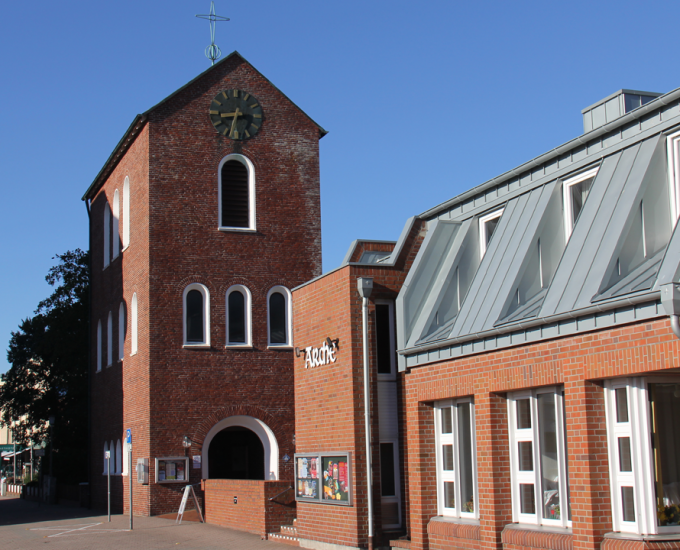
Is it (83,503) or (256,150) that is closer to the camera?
(256,150)

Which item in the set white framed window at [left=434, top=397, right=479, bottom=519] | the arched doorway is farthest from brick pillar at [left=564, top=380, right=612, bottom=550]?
the arched doorway

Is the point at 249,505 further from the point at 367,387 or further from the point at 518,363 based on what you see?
the point at 518,363

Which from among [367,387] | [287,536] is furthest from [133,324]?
[367,387]

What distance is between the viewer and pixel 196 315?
28031 mm

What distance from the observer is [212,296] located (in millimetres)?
28109

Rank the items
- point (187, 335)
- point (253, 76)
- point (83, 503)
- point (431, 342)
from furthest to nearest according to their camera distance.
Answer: point (83, 503), point (253, 76), point (187, 335), point (431, 342)

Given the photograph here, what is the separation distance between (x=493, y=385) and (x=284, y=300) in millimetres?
16069

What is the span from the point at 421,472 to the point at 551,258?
4.51 m

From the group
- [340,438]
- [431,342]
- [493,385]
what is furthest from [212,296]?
[493,385]

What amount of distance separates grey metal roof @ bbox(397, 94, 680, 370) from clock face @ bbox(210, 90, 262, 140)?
13290mm

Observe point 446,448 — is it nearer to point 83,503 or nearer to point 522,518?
point 522,518

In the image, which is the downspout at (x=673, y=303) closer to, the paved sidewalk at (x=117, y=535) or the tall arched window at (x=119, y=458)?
the paved sidewalk at (x=117, y=535)

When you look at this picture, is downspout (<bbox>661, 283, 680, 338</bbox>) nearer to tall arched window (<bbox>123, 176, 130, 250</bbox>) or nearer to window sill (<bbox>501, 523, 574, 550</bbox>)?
window sill (<bbox>501, 523, 574, 550</bbox>)

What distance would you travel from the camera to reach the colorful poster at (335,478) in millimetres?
17062
